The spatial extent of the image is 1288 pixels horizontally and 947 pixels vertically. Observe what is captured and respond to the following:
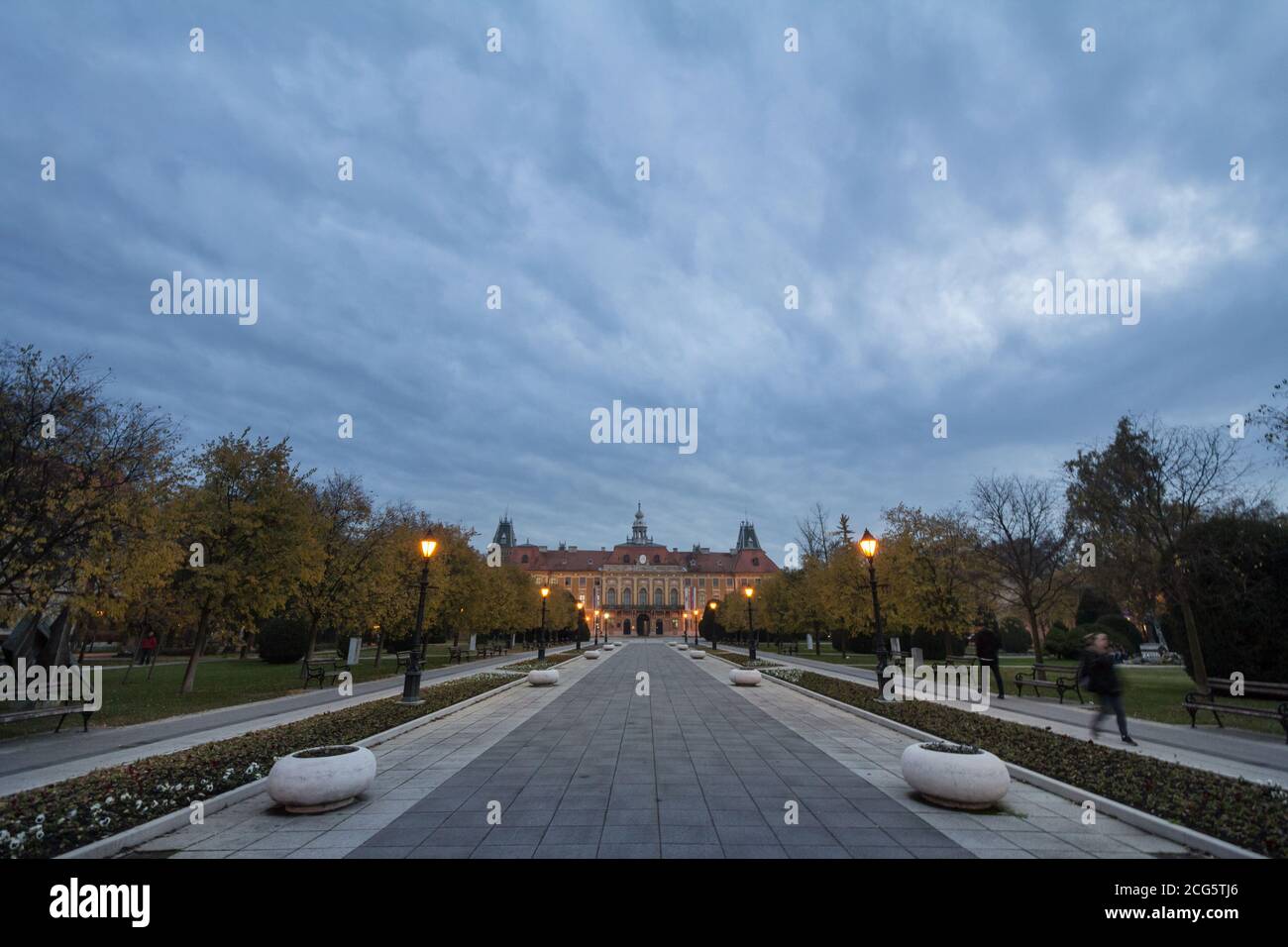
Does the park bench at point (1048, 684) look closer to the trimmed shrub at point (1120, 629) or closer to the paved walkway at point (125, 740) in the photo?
the paved walkway at point (125, 740)

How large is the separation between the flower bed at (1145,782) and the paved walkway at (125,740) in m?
14.0

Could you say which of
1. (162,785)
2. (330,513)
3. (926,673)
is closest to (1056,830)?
(162,785)

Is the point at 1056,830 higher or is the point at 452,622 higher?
the point at 1056,830

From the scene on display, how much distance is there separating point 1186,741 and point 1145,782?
5.70 m

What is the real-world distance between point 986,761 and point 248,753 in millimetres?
10631

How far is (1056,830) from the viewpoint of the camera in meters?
6.62

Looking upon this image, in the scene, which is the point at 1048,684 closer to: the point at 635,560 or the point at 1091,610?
the point at 1091,610

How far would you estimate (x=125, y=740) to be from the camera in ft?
40.2

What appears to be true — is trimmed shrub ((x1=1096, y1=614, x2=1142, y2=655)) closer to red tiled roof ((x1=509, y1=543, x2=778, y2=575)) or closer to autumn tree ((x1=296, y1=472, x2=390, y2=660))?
autumn tree ((x1=296, y1=472, x2=390, y2=660))

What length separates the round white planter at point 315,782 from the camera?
23.1 ft

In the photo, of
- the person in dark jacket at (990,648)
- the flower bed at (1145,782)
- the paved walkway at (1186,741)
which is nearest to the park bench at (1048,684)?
the paved walkway at (1186,741)
